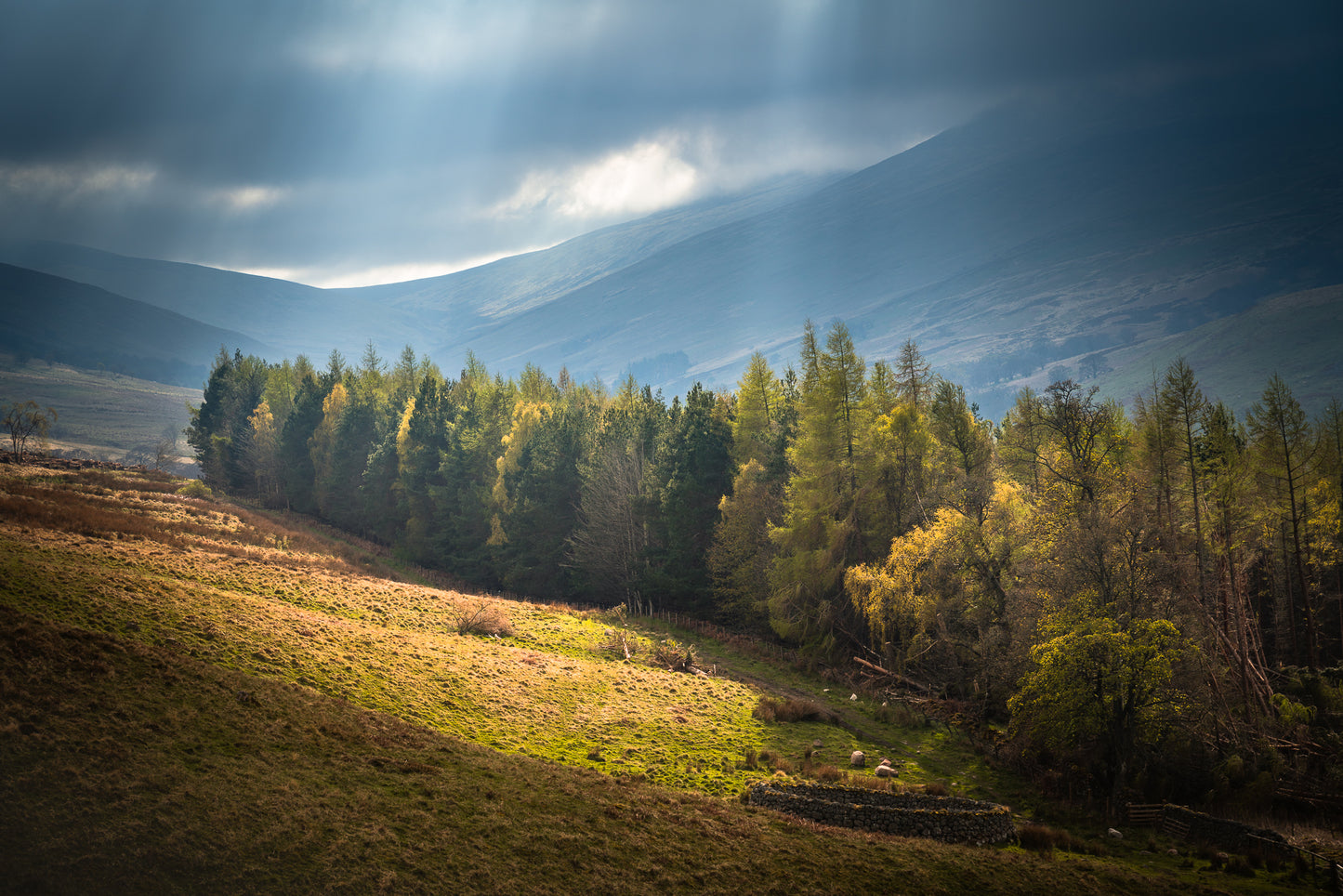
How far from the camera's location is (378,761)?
17.7 m

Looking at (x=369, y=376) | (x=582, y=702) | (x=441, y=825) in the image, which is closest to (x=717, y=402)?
(x=582, y=702)

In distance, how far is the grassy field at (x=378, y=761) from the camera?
44.0ft

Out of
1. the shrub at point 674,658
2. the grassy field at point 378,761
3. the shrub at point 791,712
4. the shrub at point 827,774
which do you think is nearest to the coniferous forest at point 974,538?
the grassy field at point 378,761

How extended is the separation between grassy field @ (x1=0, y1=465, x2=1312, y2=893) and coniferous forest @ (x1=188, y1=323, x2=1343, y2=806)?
4.80 meters

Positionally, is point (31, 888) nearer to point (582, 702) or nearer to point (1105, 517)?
point (582, 702)

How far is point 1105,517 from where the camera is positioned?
2528 centimetres

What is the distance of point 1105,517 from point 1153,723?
6990 mm

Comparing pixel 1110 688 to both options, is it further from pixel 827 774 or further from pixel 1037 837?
pixel 827 774

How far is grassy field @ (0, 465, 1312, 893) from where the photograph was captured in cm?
1341

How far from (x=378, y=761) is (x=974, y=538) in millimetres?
24597

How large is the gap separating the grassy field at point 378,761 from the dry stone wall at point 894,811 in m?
0.62

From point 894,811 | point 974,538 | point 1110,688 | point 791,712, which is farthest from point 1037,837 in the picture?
point 974,538

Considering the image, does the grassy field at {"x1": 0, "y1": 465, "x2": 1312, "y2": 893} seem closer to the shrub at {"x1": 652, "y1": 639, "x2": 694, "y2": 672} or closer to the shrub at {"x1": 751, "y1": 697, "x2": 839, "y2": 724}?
the shrub at {"x1": 751, "y1": 697, "x2": 839, "y2": 724}

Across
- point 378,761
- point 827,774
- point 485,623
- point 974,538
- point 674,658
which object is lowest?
point 827,774
